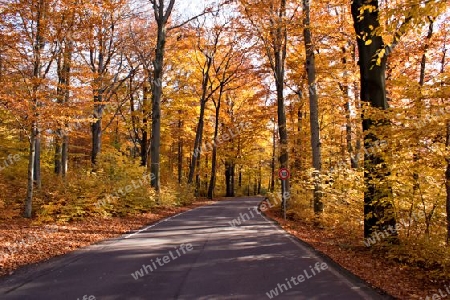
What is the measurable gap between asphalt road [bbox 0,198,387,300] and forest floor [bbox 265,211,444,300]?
1.11 feet

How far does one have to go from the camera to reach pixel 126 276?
6.47 meters

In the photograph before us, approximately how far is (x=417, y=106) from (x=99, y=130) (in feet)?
63.4

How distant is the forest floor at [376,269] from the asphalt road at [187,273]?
1.11ft

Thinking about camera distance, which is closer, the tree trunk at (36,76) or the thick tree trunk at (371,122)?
the thick tree trunk at (371,122)

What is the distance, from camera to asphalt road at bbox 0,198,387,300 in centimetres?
557

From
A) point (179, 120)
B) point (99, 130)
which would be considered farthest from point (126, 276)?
point (179, 120)

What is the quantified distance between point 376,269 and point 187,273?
3.83 m

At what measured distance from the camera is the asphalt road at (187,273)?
18.3ft

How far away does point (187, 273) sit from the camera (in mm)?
6691

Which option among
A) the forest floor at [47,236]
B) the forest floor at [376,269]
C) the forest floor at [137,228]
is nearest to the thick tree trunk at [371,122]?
the forest floor at [376,269]

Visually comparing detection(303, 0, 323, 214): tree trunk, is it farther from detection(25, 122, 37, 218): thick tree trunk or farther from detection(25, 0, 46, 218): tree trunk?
detection(25, 122, 37, 218): thick tree trunk

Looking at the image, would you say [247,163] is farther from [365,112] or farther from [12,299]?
[12,299]

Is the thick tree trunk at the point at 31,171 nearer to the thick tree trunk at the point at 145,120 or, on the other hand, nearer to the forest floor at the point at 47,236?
the forest floor at the point at 47,236

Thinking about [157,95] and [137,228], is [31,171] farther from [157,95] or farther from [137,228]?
[157,95]
